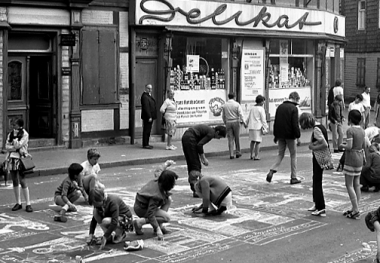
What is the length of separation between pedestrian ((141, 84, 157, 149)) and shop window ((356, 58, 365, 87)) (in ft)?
85.3

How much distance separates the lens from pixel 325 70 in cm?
2902

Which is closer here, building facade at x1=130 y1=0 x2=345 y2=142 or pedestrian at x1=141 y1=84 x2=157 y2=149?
pedestrian at x1=141 y1=84 x2=157 y2=149

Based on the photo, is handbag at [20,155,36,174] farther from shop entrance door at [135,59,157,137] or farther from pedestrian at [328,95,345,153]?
pedestrian at [328,95,345,153]

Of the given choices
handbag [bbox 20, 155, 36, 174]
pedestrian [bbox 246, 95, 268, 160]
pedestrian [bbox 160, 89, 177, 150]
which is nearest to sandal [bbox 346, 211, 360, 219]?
handbag [bbox 20, 155, 36, 174]

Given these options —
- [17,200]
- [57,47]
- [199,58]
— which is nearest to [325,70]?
[199,58]

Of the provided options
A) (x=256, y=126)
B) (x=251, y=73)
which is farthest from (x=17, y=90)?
(x=251, y=73)

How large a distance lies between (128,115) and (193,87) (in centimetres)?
293

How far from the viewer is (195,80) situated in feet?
76.7

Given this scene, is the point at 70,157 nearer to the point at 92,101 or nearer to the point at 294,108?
the point at 92,101

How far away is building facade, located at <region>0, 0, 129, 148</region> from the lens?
61.7 feet

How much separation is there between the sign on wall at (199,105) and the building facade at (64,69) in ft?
7.77

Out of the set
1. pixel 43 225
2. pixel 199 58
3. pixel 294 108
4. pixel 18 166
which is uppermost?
pixel 199 58

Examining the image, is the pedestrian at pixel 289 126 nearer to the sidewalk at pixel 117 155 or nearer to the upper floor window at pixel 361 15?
the sidewalk at pixel 117 155

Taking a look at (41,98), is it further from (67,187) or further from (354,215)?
(354,215)
